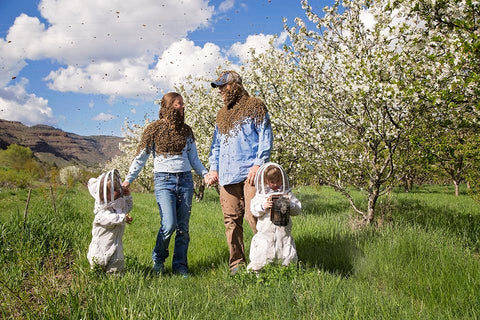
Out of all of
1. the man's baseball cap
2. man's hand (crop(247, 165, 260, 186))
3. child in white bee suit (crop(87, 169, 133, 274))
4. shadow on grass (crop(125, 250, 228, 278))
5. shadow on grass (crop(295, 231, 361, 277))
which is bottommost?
shadow on grass (crop(125, 250, 228, 278))

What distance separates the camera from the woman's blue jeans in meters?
4.77

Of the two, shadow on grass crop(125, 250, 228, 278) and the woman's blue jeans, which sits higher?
the woman's blue jeans

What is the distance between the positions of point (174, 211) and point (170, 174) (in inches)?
20.1

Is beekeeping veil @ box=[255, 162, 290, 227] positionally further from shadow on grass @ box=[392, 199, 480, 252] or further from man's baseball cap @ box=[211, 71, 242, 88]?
shadow on grass @ box=[392, 199, 480, 252]

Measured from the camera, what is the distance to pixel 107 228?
408cm

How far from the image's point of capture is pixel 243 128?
4520mm

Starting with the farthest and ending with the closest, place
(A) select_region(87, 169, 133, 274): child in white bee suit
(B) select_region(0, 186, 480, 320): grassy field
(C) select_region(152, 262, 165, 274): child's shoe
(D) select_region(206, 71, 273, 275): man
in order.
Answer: (C) select_region(152, 262, 165, 274): child's shoe, (D) select_region(206, 71, 273, 275): man, (A) select_region(87, 169, 133, 274): child in white bee suit, (B) select_region(0, 186, 480, 320): grassy field

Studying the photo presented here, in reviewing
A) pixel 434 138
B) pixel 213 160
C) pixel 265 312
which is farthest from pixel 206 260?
pixel 434 138

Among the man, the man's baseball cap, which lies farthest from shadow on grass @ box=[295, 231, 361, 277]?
the man's baseball cap

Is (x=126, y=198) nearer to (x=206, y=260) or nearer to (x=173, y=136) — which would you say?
(x=173, y=136)

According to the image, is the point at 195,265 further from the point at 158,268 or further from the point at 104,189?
the point at 104,189

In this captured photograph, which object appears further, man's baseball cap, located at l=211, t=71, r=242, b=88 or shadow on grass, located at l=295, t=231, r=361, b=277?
shadow on grass, located at l=295, t=231, r=361, b=277

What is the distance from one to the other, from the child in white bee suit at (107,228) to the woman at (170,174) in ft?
1.98

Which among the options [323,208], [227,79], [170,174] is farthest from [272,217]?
[323,208]
